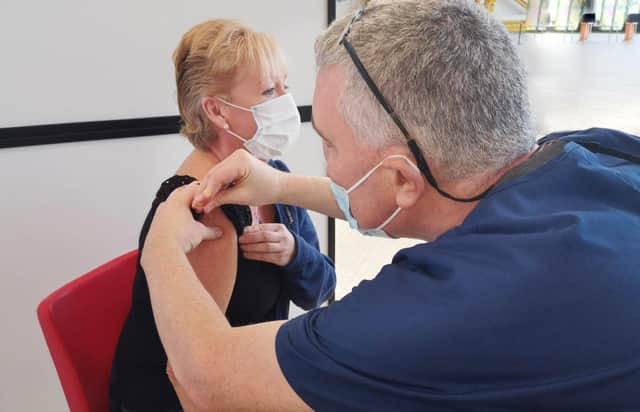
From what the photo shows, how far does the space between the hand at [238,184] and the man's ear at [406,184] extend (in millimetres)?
422

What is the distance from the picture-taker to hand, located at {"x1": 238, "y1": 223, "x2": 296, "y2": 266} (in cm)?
126

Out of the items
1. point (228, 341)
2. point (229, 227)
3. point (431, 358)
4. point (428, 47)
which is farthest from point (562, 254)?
point (229, 227)

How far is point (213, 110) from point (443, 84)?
30.5 inches

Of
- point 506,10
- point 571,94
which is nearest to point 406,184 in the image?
point 506,10

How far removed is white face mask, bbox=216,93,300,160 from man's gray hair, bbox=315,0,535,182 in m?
0.61

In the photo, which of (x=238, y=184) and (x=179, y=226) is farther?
(x=238, y=184)

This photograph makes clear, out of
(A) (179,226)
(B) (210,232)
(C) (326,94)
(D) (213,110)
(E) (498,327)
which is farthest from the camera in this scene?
(D) (213,110)

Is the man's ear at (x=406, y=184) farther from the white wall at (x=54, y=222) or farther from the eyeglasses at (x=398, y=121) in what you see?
the white wall at (x=54, y=222)

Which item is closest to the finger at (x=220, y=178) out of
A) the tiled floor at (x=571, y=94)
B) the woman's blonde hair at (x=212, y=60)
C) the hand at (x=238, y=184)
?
the hand at (x=238, y=184)

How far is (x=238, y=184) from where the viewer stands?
3.89 feet

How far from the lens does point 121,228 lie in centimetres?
188

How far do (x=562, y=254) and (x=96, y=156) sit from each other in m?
1.58

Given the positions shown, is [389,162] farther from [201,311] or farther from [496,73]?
[201,311]

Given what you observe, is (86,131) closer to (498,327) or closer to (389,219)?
(389,219)
